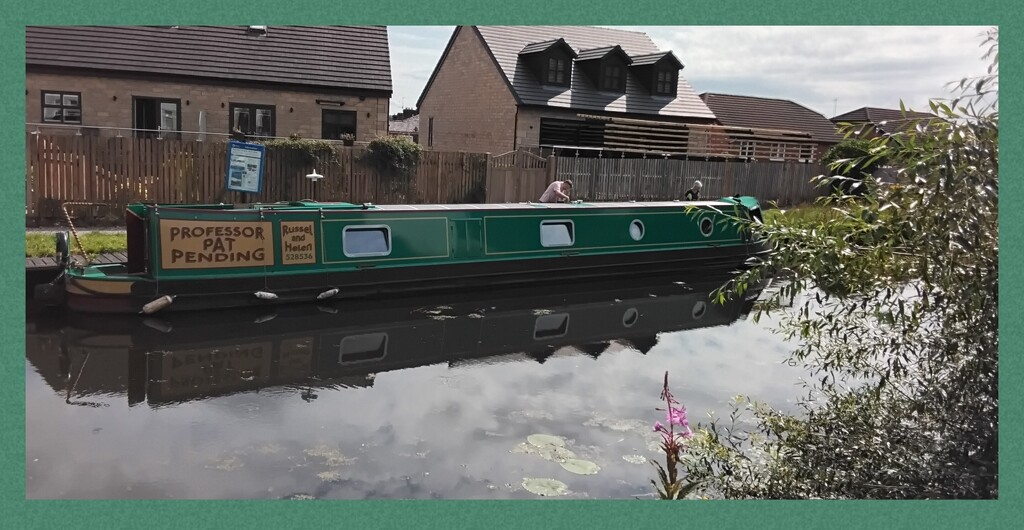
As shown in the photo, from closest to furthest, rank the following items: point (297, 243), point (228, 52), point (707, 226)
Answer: point (297, 243), point (707, 226), point (228, 52)

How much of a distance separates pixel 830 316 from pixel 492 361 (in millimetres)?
4102

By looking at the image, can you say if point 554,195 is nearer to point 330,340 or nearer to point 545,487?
point 330,340

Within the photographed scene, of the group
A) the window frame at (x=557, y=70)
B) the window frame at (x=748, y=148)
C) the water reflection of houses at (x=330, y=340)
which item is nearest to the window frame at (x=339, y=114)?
the window frame at (x=557, y=70)

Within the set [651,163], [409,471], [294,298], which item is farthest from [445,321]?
[651,163]

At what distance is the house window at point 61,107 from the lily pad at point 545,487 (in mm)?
16758

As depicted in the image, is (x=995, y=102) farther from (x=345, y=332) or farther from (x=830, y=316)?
(x=345, y=332)

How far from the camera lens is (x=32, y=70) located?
17.6 meters

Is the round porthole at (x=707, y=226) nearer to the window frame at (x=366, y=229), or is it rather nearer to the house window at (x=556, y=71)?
the window frame at (x=366, y=229)

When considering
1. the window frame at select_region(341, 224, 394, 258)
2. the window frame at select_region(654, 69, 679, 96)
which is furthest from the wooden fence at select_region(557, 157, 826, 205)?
the window frame at select_region(341, 224, 394, 258)

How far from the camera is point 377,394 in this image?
7.24 meters

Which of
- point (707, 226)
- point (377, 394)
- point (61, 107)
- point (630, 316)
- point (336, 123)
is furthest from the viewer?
point (336, 123)

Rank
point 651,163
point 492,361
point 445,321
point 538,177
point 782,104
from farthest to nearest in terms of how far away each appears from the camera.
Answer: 1. point 782,104
2. point 651,163
3. point 538,177
4. point 445,321
5. point 492,361

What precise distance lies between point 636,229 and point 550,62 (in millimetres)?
12030

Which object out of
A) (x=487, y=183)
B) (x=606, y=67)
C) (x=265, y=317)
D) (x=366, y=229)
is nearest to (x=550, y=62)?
(x=606, y=67)
